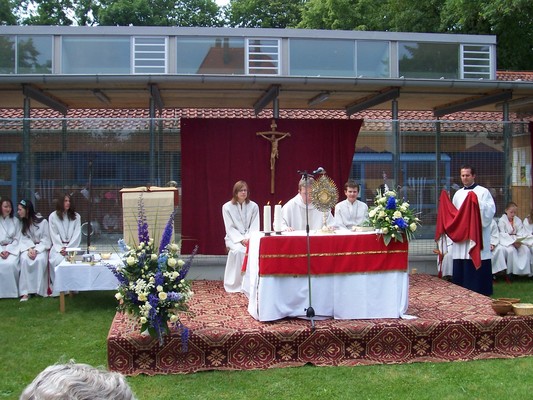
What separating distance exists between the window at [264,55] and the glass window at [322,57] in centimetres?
36

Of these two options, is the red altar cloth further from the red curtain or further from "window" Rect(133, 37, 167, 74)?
"window" Rect(133, 37, 167, 74)

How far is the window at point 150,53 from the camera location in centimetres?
1285

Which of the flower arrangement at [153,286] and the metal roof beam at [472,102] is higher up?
the metal roof beam at [472,102]

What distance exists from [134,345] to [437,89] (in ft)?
24.6

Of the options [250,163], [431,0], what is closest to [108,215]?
[250,163]

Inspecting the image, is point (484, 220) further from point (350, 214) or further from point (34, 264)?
point (34, 264)

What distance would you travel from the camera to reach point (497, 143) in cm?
1141

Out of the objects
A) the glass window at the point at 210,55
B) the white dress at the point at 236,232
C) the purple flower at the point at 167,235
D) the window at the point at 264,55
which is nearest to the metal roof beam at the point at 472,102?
the window at the point at 264,55

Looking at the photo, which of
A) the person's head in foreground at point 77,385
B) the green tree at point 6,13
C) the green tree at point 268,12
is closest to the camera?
the person's head in foreground at point 77,385

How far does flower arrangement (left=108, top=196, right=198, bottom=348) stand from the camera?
20.2 ft

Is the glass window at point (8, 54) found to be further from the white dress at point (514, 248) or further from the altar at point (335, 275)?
the white dress at point (514, 248)

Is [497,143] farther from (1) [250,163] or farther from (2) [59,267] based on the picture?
(2) [59,267]

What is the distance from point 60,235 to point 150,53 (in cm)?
462

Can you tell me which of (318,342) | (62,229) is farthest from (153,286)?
(62,229)
